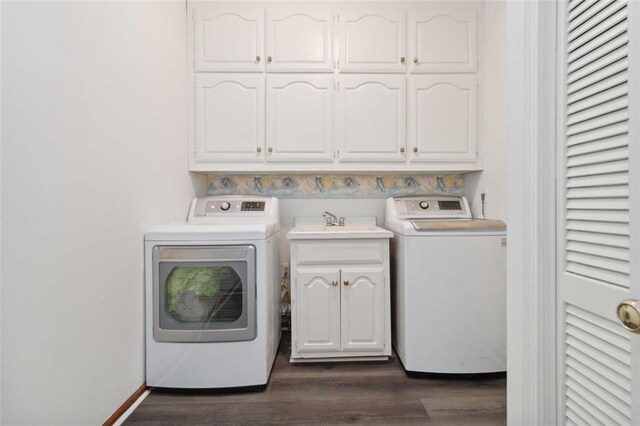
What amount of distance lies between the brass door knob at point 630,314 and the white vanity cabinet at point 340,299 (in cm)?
147

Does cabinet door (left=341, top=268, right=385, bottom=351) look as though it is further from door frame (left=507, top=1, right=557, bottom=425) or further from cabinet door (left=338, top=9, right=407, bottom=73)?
cabinet door (left=338, top=9, right=407, bottom=73)

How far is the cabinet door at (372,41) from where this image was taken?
2354mm

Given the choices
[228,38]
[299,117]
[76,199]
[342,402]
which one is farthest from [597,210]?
[228,38]

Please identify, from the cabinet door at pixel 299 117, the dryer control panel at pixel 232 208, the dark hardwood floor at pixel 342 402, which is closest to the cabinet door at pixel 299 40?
the cabinet door at pixel 299 117

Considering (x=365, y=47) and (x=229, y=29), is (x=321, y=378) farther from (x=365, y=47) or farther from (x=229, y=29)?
(x=229, y=29)

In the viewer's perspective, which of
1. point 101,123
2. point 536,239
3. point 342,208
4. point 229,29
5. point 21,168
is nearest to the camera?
point 536,239

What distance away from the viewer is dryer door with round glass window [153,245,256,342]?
5.83 ft

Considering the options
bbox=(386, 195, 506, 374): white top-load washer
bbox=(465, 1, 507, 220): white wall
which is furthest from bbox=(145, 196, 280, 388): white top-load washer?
bbox=(465, 1, 507, 220): white wall

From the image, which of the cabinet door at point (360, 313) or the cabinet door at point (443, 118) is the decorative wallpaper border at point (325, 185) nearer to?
the cabinet door at point (443, 118)

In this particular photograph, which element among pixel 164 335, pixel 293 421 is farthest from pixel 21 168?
pixel 293 421

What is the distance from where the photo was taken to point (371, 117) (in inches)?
93.6

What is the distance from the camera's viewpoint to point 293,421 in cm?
158

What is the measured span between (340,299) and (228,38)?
1942mm

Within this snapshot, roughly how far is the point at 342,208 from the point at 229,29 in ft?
5.04
